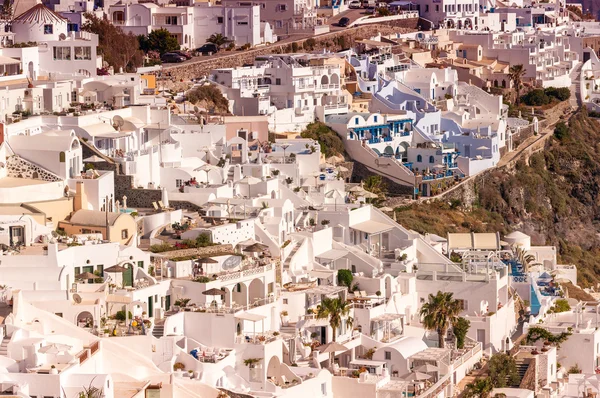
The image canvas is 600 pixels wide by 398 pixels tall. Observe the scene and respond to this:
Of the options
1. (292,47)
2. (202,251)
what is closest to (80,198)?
(202,251)

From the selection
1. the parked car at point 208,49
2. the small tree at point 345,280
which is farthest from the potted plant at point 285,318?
the parked car at point 208,49

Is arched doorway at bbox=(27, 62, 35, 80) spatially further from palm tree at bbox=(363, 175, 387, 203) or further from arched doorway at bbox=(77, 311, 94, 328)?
arched doorway at bbox=(77, 311, 94, 328)

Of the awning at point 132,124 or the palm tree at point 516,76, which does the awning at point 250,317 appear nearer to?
the awning at point 132,124

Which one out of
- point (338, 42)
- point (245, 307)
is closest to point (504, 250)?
point (245, 307)

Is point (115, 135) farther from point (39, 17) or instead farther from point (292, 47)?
point (292, 47)

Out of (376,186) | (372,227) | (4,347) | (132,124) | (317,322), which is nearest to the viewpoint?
(4,347)

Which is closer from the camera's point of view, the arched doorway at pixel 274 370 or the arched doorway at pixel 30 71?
the arched doorway at pixel 274 370

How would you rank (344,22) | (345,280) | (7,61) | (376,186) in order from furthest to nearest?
(344,22) < (376,186) < (7,61) < (345,280)
